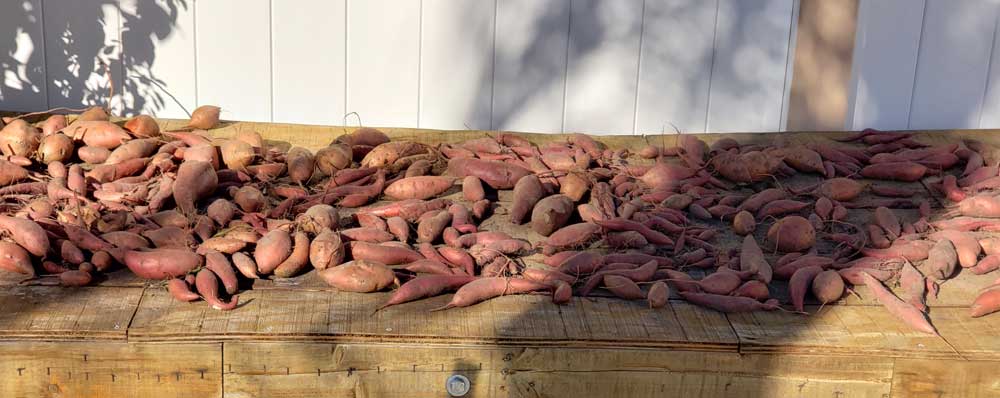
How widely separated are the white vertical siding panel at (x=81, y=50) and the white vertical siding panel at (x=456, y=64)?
94cm

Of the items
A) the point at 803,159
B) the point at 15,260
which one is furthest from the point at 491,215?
the point at 15,260

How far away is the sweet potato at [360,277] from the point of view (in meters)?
1.92

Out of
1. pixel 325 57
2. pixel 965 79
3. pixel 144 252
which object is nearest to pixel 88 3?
pixel 325 57

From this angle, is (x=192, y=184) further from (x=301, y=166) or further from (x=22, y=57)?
(x=22, y=57)

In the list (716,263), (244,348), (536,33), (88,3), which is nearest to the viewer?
(244,348)

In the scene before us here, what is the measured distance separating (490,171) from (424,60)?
641 millimetres

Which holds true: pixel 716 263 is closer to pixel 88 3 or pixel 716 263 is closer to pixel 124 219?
pixel 124 219

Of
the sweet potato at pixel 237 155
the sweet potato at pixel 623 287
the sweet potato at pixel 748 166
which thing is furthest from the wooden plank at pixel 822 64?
the sweet potato at pixel 237 155

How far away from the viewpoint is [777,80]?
3.17m

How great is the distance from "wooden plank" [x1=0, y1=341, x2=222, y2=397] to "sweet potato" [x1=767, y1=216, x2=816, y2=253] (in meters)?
1.26

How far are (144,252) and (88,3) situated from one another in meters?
1.22

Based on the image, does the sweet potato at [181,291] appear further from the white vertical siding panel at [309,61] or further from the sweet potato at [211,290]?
the white vertical siding panel at [309,61]

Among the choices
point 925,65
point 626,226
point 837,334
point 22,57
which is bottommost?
point 837,334

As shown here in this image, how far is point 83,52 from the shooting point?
288 cm
